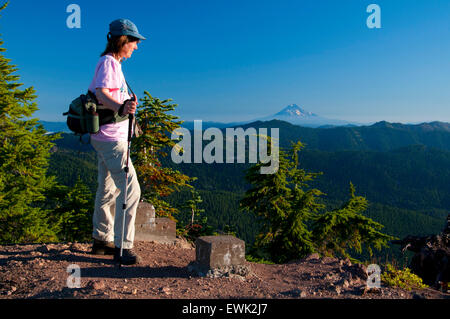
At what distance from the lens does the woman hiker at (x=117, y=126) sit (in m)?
4.31

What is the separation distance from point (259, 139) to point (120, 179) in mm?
14844

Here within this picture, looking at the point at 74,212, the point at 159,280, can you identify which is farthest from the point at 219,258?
the point at 74,212

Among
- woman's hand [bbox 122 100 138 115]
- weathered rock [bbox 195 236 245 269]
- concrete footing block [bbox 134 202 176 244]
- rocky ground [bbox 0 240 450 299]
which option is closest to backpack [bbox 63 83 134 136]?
woman's hand [bbox 122 100 138 115]

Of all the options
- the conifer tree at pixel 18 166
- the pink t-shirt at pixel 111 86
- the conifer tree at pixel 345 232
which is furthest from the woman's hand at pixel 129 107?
the conifer tree at pixel 18 166

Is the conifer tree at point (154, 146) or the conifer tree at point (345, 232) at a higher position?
the conifer tree at point (154, 146)

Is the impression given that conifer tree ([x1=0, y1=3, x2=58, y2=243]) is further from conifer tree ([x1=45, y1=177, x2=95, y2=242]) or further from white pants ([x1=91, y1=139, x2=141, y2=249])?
white pants ([x1=91, y1=139, x2=141, y2=249])

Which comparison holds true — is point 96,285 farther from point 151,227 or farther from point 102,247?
point 151,227

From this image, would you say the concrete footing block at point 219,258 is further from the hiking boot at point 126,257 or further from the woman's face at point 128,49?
the woman's face at point 128,49

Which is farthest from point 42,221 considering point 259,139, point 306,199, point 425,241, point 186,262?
point 425,241

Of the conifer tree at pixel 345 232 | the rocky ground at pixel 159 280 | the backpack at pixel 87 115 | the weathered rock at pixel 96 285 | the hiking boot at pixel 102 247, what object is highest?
the backpack at pixel 87 115

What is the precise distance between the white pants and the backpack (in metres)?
0.28

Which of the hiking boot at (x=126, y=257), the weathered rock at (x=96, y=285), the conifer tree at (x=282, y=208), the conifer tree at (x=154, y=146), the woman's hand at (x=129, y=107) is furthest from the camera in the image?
the conifer tree at (x=282, y=208)

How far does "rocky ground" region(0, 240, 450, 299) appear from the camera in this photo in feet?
13.0

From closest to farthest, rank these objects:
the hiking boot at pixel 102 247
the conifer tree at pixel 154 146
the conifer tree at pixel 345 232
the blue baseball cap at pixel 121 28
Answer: the blue baseball cap at pixel 121 28 < the hiking boot at pixel 102 247 < the conifer tree at pixel 154 146 < the conifer tree at pixel 345 232
